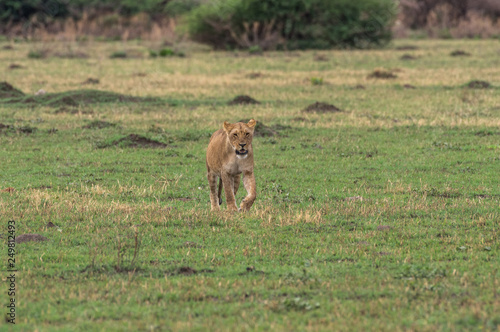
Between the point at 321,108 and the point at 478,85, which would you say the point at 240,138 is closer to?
the point at 321,108

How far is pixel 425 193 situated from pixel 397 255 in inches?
149

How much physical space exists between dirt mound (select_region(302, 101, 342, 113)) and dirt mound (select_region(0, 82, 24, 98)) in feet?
31.2

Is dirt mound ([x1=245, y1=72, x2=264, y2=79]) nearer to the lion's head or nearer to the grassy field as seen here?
the grassy field

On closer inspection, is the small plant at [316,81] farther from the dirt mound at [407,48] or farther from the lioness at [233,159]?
the lioness at [233,159]

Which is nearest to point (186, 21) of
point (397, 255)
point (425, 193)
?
point (425, 193)

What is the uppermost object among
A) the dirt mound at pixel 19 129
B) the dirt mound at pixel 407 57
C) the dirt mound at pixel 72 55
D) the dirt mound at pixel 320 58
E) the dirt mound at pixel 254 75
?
the dirt mound at pixel 407 57

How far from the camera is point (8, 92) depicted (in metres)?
25.0

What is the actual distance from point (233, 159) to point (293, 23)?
37345mm

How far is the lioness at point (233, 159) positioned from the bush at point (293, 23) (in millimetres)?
34108

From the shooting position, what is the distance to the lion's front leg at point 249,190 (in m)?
10.3

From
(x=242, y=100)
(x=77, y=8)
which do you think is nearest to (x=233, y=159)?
(x=242, y=100)

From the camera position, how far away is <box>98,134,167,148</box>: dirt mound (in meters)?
17.2

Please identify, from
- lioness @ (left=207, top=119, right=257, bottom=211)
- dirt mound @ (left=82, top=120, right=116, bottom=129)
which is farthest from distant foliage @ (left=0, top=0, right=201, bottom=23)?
lioness @ (left=207, top=119, right=257, bottom=211)

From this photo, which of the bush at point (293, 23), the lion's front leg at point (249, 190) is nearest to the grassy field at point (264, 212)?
the lion's front leg at point (249, 190)
